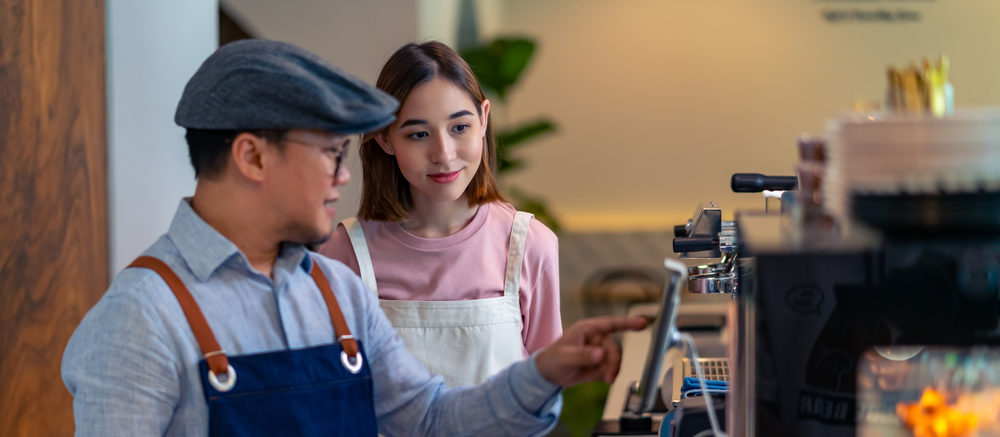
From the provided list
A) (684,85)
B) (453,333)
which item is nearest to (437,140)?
(453,333)

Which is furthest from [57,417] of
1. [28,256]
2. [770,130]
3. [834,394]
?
[770,130]

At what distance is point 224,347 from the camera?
1.23 m

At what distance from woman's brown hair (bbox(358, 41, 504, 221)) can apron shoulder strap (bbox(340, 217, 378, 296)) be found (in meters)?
0.04

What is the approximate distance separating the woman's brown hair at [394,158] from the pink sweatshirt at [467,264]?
34 millimetres

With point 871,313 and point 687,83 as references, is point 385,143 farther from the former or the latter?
A: point 687,83

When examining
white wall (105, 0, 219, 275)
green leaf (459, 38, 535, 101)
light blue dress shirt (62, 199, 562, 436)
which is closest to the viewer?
light blue dress shirt (62, 199, 562, 436)

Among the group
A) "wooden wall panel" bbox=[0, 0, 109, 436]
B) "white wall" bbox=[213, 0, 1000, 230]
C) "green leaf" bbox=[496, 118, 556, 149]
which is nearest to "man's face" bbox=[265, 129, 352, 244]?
"wooden wall panel" bbox=[0, 0, 109, 436]

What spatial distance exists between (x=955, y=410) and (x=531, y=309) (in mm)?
1104

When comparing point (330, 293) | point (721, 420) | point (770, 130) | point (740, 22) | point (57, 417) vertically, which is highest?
point (740, 22)

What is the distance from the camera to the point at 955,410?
990mm

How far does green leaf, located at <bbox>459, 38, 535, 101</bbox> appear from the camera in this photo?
5.05 metres

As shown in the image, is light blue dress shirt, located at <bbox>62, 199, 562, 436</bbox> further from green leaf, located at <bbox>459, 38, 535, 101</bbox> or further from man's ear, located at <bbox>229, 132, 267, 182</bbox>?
green leaf, located at <bbox>459, 38, 535, 101</bbox>

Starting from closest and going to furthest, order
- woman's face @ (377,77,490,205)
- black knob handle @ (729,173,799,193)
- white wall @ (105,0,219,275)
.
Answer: black knob handle @ (729,173,799,193)
woman's face @ (377,77,490,205)
white wall @ (105,0,219,275)

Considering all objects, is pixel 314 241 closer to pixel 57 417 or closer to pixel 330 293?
pixel 330 293
